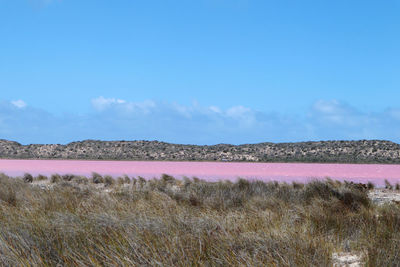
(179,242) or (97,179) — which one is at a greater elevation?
(97,179)

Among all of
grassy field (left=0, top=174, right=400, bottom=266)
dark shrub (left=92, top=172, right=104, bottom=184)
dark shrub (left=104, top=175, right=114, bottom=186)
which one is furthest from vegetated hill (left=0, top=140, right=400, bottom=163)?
grassy field (left=0, top=174, right=400, bottom=266)

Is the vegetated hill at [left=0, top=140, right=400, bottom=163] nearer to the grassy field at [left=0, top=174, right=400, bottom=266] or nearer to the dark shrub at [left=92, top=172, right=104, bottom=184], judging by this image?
the dark shrub at [left=92, top=172, right=104, bottom=184]

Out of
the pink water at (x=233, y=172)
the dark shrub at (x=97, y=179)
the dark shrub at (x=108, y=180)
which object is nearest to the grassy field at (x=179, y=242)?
the pink water at (x=233, y=172)

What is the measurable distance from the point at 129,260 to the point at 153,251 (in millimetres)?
458

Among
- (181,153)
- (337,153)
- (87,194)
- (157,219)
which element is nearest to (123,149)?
(181,153)

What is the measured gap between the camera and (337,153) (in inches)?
2126

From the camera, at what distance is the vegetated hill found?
51.8 meters

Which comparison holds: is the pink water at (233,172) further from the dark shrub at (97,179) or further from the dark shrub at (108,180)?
the dark shrub at (108,180)

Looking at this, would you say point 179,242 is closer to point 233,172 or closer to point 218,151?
point 233,172

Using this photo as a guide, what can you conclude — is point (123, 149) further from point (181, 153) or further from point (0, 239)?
point (0, 239)

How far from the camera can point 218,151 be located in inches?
2285

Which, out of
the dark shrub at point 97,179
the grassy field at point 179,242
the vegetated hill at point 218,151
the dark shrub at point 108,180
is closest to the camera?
the grassy field at point 179,242

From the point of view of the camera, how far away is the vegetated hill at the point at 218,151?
51.8m

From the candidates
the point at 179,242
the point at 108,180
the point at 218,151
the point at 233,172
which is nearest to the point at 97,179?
the point at 108,180
